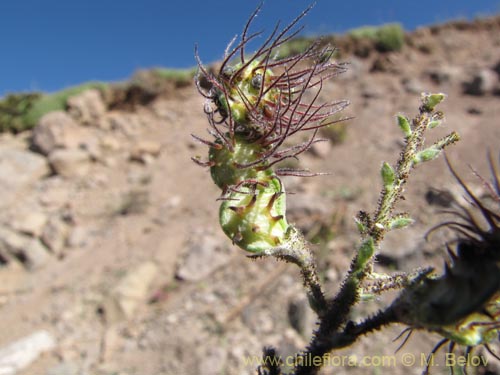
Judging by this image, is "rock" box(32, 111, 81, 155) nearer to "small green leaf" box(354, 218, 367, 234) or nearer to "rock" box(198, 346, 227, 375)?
"rock" box(198, 346, 227, 375)

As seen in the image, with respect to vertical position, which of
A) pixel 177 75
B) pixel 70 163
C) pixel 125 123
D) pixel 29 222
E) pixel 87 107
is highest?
pixel 177 75

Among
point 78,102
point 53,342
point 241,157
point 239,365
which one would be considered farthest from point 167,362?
point 78,102

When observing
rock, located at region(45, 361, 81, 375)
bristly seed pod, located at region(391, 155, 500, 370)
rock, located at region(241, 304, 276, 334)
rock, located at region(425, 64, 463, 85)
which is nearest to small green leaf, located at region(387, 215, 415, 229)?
bristly seed pod, located at region(391, 155, 500, 370)

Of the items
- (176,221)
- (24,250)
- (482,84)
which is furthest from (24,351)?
(482,84)

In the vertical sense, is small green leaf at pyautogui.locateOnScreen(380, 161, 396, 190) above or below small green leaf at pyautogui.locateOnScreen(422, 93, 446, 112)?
below

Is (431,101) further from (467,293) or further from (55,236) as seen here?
(55,236)
